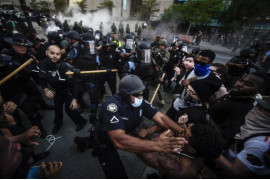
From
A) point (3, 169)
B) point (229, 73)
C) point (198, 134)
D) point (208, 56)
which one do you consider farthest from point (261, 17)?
point (3, 169)

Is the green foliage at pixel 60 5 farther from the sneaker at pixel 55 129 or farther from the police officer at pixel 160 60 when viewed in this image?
the sneaker at pixel 55 129

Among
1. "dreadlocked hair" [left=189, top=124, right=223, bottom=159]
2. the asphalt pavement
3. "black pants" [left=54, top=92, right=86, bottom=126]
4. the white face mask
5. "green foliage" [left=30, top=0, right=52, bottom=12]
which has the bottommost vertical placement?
the asphalt pavement

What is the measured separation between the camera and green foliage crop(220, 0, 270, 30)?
19.7 metres

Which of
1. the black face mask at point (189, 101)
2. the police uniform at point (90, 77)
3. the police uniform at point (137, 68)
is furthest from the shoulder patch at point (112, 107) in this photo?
the police uniform at point (137, 68)

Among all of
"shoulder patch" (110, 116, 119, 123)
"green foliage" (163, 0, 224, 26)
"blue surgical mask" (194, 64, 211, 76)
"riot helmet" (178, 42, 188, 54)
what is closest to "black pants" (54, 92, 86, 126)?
"shoulder patch" (110, 116, 119, 123)

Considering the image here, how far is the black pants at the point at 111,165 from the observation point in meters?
2.04

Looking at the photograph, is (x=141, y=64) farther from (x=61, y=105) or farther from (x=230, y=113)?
(x=230, y=113)

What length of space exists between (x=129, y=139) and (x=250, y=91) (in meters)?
2.09

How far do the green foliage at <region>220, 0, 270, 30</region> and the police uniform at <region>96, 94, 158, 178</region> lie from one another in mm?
28122

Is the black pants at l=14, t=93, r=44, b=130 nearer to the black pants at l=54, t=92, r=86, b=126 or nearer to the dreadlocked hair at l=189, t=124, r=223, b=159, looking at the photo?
the black pants at l=54, t=92, r=86, b=126

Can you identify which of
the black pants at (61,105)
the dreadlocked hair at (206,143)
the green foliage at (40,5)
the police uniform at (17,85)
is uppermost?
the green foliage at (40,5)

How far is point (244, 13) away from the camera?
2152 cm

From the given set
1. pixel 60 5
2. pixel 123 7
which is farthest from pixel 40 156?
pixel 123 7

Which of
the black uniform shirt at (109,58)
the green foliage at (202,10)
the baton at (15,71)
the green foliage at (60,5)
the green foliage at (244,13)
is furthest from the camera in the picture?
the green foliage at (60,5)
